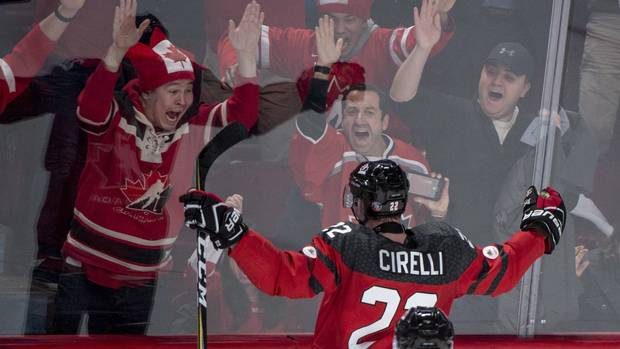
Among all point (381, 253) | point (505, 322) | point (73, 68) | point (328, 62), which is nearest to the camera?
point (381, 253)

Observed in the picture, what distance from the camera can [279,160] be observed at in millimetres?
3682

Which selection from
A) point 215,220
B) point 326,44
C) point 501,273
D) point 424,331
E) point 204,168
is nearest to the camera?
point 424,331

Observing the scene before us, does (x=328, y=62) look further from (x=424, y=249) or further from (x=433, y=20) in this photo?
(x=424, y=249)

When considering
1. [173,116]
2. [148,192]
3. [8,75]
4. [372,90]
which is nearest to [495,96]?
[372,90]

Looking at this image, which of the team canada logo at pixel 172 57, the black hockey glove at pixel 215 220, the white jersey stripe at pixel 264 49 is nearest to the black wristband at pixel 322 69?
the white jersey stripe at pixel 264 49

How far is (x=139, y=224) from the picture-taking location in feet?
11.7

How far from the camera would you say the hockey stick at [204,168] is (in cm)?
302

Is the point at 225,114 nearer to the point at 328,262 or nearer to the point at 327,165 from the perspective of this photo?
the point at 327,165

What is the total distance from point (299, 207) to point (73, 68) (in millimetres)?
874

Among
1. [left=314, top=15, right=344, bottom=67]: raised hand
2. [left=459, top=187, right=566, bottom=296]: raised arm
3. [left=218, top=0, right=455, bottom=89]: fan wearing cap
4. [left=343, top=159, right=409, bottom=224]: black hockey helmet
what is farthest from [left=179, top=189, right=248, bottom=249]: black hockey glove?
[left=314, top=15, right=344, bottom=67]: raised hand

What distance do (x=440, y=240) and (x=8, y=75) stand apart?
1.41 m

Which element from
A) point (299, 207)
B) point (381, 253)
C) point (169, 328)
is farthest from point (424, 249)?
point (169, 328)

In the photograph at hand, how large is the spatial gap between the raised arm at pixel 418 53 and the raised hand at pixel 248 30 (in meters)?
0.50

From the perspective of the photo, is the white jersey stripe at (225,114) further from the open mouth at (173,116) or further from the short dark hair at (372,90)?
the short dark hair at (372,90)
